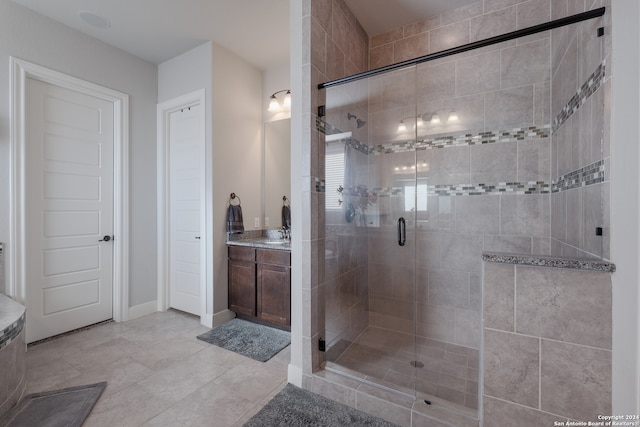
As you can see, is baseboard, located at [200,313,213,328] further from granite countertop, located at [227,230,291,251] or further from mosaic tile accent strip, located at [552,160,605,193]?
mosaic tile accent strip, located at [552,160,605,193]

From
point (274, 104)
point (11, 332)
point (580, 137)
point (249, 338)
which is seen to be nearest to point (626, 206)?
point (580, 137)

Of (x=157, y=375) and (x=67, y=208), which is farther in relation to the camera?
(x=67, y=208)

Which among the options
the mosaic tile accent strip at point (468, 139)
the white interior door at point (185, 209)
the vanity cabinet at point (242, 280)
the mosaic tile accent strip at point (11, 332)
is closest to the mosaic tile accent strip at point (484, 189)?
the mosaic tile accent strip at point (468, 139)

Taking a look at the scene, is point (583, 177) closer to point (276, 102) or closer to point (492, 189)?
point (492, 189)

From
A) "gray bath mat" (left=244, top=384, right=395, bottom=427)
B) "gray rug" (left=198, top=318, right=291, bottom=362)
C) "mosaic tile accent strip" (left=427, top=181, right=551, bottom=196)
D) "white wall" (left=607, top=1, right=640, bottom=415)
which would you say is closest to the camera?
"white wall" (left=607, top=1, right=640, bottom=415)

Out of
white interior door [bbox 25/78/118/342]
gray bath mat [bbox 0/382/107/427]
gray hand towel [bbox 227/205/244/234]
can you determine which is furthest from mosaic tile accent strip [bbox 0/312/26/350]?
gray hand towel [bbox 227/205/244/234]

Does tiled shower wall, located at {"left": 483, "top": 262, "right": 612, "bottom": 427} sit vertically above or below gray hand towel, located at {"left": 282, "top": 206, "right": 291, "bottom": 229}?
below

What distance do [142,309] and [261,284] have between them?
1.53m

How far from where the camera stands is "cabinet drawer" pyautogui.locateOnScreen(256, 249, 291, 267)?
8.66ft

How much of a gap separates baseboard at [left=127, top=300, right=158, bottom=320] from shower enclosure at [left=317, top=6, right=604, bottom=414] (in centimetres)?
238

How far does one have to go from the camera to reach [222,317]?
2.95 meters

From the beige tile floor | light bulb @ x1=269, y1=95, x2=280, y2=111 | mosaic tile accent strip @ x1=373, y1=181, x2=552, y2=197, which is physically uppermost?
light bulb @ x1=269, y1=95, x2=280, y2=111

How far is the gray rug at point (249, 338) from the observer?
236cm

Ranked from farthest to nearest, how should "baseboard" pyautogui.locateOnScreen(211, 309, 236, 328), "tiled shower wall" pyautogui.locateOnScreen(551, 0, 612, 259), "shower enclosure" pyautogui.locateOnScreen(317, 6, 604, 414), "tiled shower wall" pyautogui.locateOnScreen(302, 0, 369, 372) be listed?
"baseboard" pyautogui.locateOnScreen(211, 309, 236, 328) → "shower enclosure" pyautogui.locateOnScreen(317, 6, 604, 414) → "tiled shower wall" pyautogui.locateOnScreen(302, 0, 369, 372) → "tiled shower wall" pyautogui.locateOnScreen(551, 0, 612, 259)
